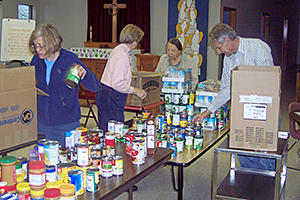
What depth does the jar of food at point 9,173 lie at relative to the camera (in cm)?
154

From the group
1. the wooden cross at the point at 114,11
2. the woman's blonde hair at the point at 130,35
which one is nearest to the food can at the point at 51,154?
the woman's blonde hair at the point at 130,35

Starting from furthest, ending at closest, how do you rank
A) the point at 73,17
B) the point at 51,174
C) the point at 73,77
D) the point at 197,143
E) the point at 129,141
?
the point at 73,17 → the point at 197,143 → the point at 73,77 → the point at 129,141 → the point at 51,174

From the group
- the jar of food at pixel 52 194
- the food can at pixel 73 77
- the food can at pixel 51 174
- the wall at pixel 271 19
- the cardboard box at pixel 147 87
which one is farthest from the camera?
the wall at pixel 271 19

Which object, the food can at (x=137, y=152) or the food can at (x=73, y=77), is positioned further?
the food can at (x=73, y=77)

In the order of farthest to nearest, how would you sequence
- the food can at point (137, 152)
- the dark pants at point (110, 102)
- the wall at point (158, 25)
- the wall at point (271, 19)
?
the wall at point (271, 19), the wall at point (158, 25), the dark pants at point (110, 102), the food can at point (137, 152)

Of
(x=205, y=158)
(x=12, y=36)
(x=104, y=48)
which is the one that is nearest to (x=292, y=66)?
(x=104, y=48)

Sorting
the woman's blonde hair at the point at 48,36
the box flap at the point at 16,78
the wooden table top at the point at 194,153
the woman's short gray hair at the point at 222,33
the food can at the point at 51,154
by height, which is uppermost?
the woman's short gray hair at the point at 222,33

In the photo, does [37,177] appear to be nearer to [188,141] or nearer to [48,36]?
[48,36]

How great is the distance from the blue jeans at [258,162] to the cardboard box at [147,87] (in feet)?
5.02

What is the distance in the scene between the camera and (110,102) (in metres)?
3.28

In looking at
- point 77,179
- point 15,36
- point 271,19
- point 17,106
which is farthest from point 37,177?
point 271,19

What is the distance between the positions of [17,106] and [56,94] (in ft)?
1.12

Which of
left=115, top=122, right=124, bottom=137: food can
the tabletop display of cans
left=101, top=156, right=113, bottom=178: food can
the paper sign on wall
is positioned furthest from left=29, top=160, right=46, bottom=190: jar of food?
the paper sign on wall

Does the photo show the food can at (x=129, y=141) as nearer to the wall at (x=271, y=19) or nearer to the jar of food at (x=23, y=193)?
the jar of food at (x=23, y=193)
